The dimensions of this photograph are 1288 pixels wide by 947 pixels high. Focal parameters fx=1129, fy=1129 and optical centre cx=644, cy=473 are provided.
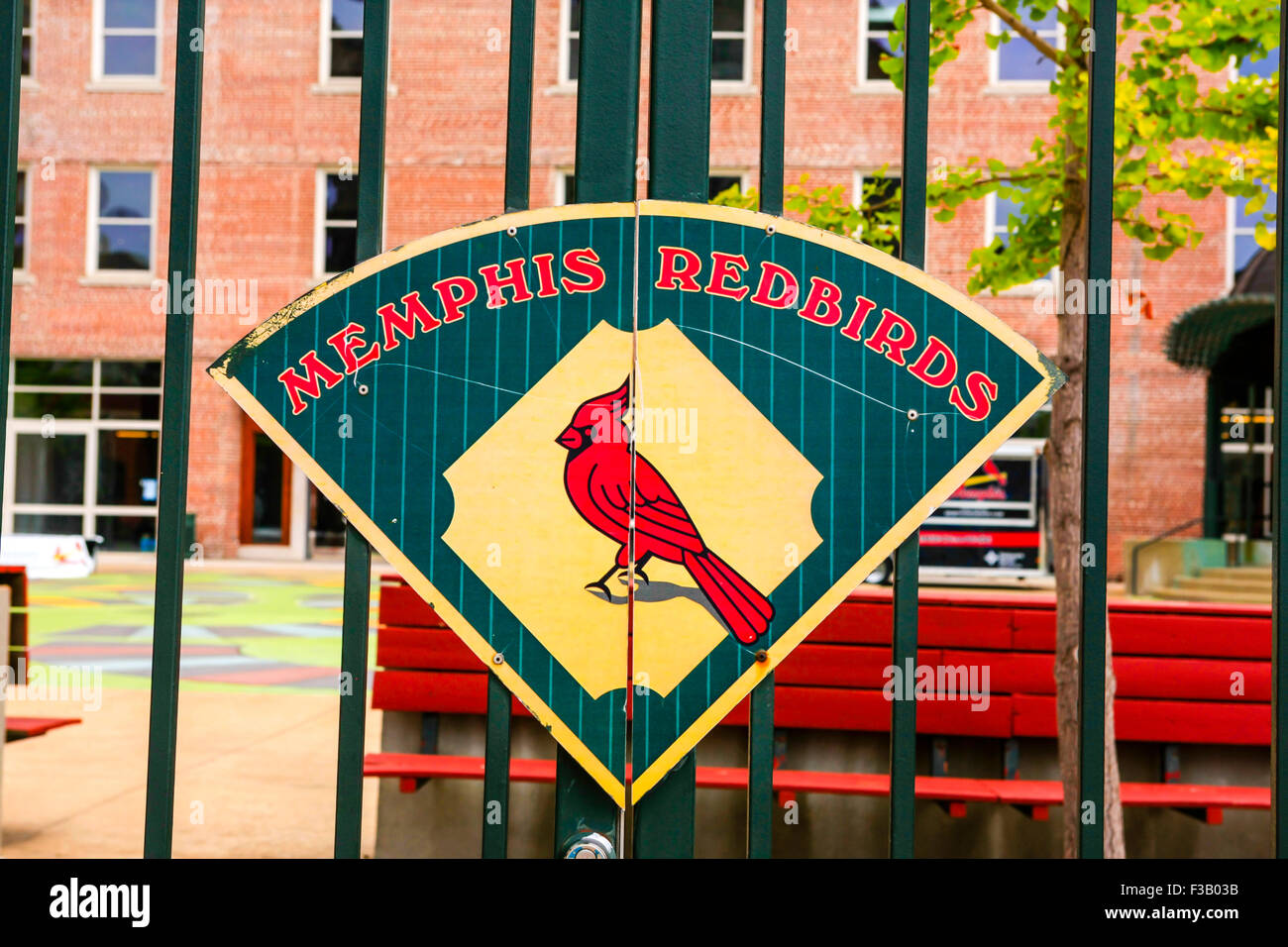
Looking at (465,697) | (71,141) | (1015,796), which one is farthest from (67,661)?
(71,141)

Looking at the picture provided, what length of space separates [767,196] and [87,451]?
80.9 feet

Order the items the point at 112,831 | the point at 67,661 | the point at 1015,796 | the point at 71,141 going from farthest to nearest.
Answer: the point at 71,141 < the point at 67,661 < the point at 112,831 < the point at 1015,796

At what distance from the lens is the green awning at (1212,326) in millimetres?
16047

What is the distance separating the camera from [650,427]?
61.5 inches

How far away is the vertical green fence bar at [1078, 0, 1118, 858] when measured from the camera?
154cm

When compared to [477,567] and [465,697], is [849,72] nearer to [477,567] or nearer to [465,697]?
[465,697]

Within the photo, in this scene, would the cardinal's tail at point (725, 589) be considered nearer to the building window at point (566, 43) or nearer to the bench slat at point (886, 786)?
the bench slat at point (886, 786)

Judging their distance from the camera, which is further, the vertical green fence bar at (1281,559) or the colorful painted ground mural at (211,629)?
the colorful painted ground mural at (211,629)

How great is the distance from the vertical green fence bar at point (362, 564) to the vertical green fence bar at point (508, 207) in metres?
0.18

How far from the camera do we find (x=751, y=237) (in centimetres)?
157

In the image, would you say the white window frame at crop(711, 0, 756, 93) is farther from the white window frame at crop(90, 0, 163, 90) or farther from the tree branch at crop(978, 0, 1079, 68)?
the tree branch at crop(978, 0, 1079, 68)

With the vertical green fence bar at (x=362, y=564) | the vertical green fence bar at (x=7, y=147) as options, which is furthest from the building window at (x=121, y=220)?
the vertical green fence bar at (x=362, y=564)

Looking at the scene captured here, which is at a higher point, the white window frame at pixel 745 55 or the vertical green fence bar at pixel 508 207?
the white window frame at pixel 745 55
